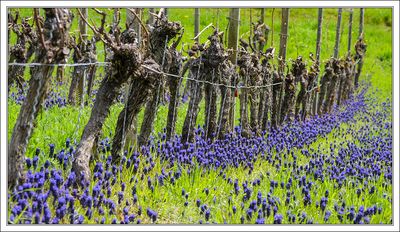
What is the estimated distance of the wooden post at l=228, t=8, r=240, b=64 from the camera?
7465mm

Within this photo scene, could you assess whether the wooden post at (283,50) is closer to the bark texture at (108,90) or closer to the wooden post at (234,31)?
the wooden post at (234,31)

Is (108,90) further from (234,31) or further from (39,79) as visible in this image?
(234,31)

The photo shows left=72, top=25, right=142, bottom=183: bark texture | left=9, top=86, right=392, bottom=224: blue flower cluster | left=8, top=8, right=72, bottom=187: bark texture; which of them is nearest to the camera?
left=8, top=8, right=72, bottom=187: bark texture

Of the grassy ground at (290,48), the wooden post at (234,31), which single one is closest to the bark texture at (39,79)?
the grassy ground at (290,48)

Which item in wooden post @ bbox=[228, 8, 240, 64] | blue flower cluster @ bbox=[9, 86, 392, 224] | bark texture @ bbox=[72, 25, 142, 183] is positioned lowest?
blue flower cluster @ bbox=[9, 86, 392, 224]

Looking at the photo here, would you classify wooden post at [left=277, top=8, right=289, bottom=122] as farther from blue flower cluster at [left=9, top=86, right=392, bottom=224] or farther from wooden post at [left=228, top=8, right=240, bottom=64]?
wooden post at [left=228, top=8, right=240, bottom=64]

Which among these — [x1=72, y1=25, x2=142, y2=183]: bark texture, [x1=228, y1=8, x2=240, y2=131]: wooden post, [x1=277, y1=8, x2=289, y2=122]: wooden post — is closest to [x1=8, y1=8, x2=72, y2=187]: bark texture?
[x1=72, y1=25, x2=142, y2=183]: bark texture

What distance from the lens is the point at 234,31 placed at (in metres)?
7.58

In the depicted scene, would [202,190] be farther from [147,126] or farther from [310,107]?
[310,107]

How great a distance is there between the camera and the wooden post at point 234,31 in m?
7.46

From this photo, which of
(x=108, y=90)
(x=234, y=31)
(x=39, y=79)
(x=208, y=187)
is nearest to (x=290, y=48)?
(x=234, y=31)

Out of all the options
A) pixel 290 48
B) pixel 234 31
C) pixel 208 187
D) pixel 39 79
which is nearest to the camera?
pixel 39 79

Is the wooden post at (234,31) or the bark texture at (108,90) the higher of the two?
the wooden post at (234,31)

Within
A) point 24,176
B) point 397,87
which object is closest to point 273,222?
point 24,176
